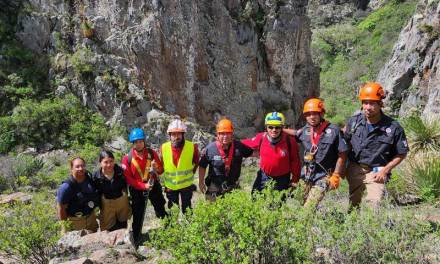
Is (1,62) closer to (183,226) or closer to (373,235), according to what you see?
(183,226)

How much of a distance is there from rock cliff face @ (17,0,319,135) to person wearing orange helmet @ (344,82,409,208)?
12.1 meters

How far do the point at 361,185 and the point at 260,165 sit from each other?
128 cm

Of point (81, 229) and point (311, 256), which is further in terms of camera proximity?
point (81, 229)

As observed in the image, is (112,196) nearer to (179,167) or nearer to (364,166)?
(179,167)

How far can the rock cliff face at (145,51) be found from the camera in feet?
52.5

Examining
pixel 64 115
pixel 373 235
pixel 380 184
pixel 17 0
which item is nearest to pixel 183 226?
pixel 373 235

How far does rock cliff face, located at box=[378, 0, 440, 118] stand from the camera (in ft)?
52.4

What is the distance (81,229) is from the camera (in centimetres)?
554

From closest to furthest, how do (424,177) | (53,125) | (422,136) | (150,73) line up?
(424,177) → (422,136) → (53,125) → (150,73)

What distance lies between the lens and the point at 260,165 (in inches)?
210

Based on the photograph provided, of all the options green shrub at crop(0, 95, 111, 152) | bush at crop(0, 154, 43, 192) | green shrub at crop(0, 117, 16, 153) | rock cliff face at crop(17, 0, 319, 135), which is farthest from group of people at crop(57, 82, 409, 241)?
rock cliff face at crop(17, 0, 319, 135)

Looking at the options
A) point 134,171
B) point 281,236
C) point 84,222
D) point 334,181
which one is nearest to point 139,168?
point 134,171

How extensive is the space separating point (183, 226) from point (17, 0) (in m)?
16.3

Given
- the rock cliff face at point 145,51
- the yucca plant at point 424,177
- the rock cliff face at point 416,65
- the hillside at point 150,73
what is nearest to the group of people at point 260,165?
the yucca plant at point 424,177
